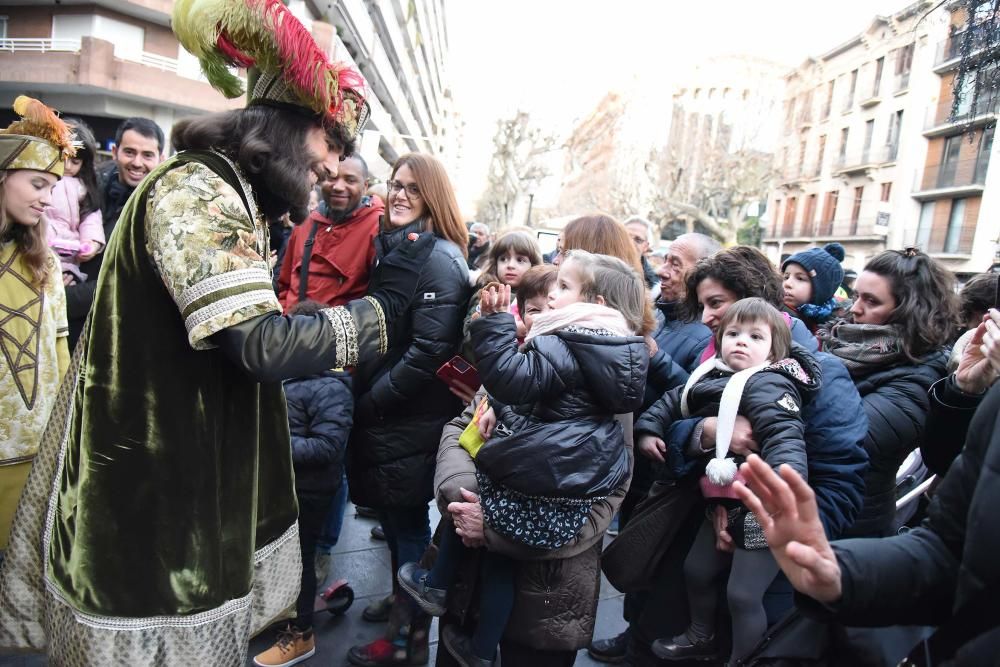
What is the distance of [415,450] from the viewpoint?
9.55 feet

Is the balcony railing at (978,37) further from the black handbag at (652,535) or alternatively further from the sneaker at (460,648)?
the sneaker at (460,648)

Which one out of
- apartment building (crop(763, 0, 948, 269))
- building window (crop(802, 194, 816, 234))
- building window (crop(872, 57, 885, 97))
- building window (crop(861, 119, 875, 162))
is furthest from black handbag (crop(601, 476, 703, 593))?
building window (crop(802, 194, 816, 234))

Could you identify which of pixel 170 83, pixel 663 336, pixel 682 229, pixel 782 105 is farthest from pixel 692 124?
pixel 663 336

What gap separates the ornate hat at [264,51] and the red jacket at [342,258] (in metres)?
1.50

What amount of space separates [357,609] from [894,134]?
38.4m

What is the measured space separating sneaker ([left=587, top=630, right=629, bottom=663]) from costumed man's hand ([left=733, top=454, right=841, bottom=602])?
2.17 m

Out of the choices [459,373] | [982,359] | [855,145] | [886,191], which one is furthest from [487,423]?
[855,145]

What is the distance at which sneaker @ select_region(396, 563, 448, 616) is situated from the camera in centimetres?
236

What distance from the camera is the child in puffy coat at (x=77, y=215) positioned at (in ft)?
11.8

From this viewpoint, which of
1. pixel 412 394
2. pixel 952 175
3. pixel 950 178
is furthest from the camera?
pixel 950 178

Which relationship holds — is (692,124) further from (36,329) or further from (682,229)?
(36,329)

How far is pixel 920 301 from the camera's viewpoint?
272 centimetres

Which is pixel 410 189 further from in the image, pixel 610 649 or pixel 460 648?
pixel 610 649

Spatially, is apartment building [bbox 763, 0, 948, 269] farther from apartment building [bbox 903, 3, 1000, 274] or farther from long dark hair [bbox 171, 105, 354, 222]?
long dark hair [bbox 171, 105, 354, 222]
